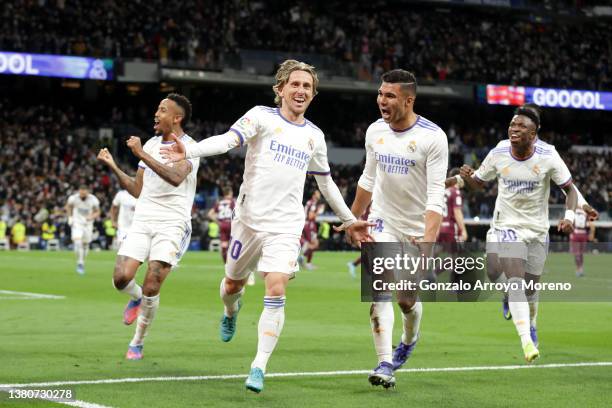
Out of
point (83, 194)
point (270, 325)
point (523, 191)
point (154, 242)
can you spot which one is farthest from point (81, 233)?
point (270, 325)

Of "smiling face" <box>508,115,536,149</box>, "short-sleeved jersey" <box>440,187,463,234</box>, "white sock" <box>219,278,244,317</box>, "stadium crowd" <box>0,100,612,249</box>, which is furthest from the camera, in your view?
"stadium crowd" <box>0,100,612,249</box>

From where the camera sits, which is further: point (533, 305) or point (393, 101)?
point (533, 305)

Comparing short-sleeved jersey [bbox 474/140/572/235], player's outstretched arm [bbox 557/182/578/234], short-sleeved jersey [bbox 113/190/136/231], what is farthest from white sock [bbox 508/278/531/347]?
short-sleeved jersey [bbox 113/190/136/231]

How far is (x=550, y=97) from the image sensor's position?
2254 inches

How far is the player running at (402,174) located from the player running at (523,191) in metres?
2.24

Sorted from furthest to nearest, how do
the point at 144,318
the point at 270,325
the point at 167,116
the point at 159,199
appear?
the point at 159,199 < the point at 167,116 < the point at 144,318 < the point at 270,325

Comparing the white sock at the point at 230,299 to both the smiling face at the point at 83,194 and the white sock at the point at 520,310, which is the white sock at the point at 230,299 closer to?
the white sock at the point at 520,310

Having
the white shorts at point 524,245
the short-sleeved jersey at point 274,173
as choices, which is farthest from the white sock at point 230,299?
the white shorts at point 524,245

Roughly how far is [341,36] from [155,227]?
146 feet

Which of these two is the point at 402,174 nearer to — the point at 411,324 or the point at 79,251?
the point at 411,324

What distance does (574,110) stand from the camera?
207 ft

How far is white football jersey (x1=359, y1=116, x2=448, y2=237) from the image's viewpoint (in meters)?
9.06

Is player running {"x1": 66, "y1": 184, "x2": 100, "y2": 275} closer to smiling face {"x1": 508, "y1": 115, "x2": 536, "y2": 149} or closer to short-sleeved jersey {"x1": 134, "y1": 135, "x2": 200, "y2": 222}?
short-sleeved jersey {"x1": 134, "y1": 135, "x2": 200, "y2": 222}

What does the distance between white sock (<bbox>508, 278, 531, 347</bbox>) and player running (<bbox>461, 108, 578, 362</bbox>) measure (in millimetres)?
327
